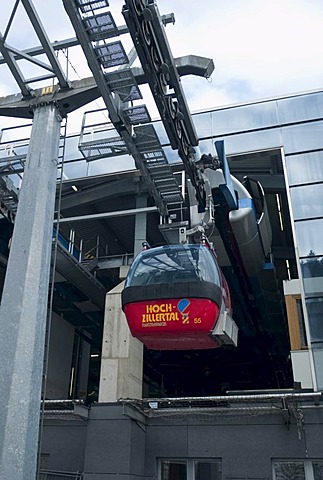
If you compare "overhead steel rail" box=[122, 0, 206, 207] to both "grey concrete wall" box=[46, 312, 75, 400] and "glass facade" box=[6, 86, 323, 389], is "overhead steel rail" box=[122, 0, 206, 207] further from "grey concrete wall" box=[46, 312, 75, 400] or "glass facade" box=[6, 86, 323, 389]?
"grey concrete wall" box=[46, 312, 75, 400]

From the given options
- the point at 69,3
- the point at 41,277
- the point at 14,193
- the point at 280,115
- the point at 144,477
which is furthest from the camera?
the point at 280,115

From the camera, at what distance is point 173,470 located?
10445 millimetres

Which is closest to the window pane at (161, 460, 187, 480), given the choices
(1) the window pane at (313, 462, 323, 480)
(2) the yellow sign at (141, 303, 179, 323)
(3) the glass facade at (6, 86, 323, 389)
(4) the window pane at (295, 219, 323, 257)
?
(1) the window pane at (313, 462, 323, 480)

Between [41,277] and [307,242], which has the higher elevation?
[307,242]

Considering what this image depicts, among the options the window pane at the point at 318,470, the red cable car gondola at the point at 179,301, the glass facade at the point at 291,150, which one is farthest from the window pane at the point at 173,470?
the glass facade at the point at 291,150

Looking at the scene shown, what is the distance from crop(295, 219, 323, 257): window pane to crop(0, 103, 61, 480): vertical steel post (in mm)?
8191

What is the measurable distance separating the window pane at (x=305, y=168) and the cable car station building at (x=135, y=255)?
4 cm

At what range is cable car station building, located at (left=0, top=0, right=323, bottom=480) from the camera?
7.28 metres

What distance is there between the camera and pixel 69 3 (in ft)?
20.9

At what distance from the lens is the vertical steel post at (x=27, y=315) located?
461 cm

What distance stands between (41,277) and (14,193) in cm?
477

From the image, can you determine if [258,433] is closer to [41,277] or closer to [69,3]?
[41,277]

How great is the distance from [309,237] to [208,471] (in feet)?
20.7

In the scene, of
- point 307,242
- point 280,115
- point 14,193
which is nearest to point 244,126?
point 280,115
